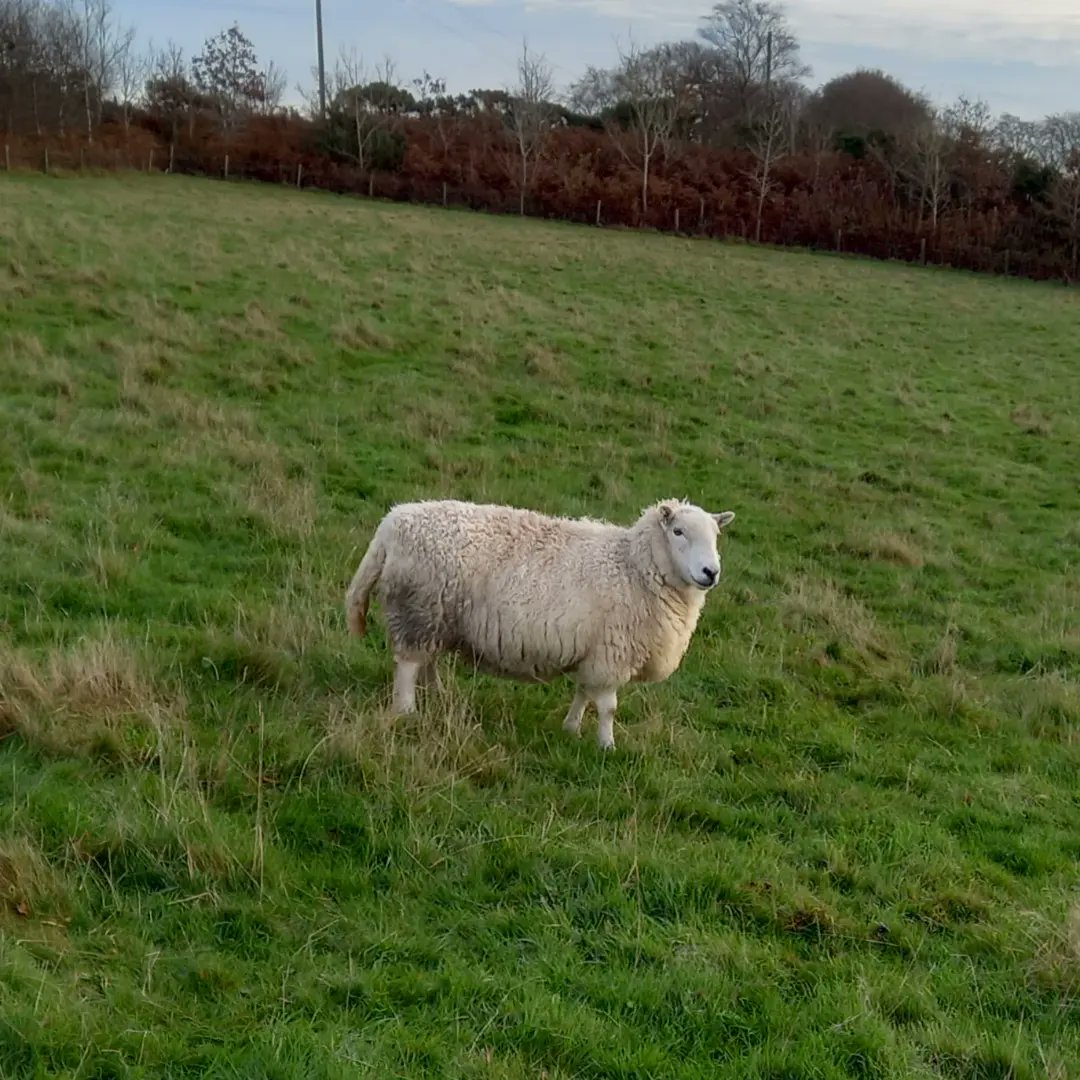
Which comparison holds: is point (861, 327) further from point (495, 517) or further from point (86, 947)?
point (86, 947)

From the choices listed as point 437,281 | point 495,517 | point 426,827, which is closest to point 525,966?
point 426,827

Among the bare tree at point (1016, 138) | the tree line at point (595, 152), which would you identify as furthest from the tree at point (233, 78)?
the bare tree at point (1016, 138)

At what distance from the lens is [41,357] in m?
12.7

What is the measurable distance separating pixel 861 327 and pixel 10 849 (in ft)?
77.2

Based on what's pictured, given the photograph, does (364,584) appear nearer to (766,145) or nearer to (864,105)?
(766,145)

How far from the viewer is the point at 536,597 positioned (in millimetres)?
6051

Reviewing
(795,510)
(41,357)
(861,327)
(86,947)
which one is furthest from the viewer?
(861,327)

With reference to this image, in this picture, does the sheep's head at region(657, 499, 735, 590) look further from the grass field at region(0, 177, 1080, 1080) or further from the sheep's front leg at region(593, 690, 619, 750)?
the grass field at region(0, 177, 1080, 1080)

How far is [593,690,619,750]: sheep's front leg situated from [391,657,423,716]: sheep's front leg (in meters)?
1.02

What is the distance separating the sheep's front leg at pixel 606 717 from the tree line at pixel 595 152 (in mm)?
37888

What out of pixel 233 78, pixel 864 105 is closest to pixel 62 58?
pixel 233 78

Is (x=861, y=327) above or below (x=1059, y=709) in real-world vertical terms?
above

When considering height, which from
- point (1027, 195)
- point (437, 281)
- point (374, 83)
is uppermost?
point (374, 83)

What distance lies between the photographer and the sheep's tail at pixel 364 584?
20.5ft
